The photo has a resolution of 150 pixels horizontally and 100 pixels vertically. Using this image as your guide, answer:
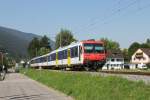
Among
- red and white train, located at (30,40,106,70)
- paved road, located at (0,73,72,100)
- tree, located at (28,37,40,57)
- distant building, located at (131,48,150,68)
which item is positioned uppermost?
tree, located at (28,37,40,57)

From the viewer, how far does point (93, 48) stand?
44469 mm

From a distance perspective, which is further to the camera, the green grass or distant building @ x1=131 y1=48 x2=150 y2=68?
distant building @ x1=131 y1=48 x2=150 y2=68

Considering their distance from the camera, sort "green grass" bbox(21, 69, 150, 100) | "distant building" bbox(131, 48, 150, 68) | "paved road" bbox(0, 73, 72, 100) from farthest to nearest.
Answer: "distant building" bbox(131, 48, 150, 68)
"paved road" bbox(0, 73, 72, 100)
"green grass" bbox(21, 69, 150, 100)

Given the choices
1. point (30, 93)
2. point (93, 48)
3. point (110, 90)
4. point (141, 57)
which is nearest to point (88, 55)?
point (93, 48)

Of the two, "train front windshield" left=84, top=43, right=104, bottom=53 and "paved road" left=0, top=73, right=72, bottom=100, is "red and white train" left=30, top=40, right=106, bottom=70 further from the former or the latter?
"paved road" left=0, top=73, right=72, bottom=100

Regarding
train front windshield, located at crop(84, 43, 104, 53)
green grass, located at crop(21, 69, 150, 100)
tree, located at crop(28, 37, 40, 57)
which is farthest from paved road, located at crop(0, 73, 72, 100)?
tree, located at crop(28, 37, 40, 57)

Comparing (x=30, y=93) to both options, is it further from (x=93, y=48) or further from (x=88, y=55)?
Result: (x=93, y=48)

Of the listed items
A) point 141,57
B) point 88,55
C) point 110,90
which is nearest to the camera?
point 110,90

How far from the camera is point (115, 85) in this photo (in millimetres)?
18031

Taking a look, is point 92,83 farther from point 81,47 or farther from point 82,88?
point 81,47

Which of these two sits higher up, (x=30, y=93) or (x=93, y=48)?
(x=93, y=48)

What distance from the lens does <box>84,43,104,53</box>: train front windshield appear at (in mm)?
43803

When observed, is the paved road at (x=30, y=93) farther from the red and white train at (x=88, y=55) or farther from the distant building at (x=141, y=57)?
the distant building at (x=141, y=57)

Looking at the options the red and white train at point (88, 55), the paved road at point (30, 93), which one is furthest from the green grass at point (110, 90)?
the red and white train at point (88, 55)
